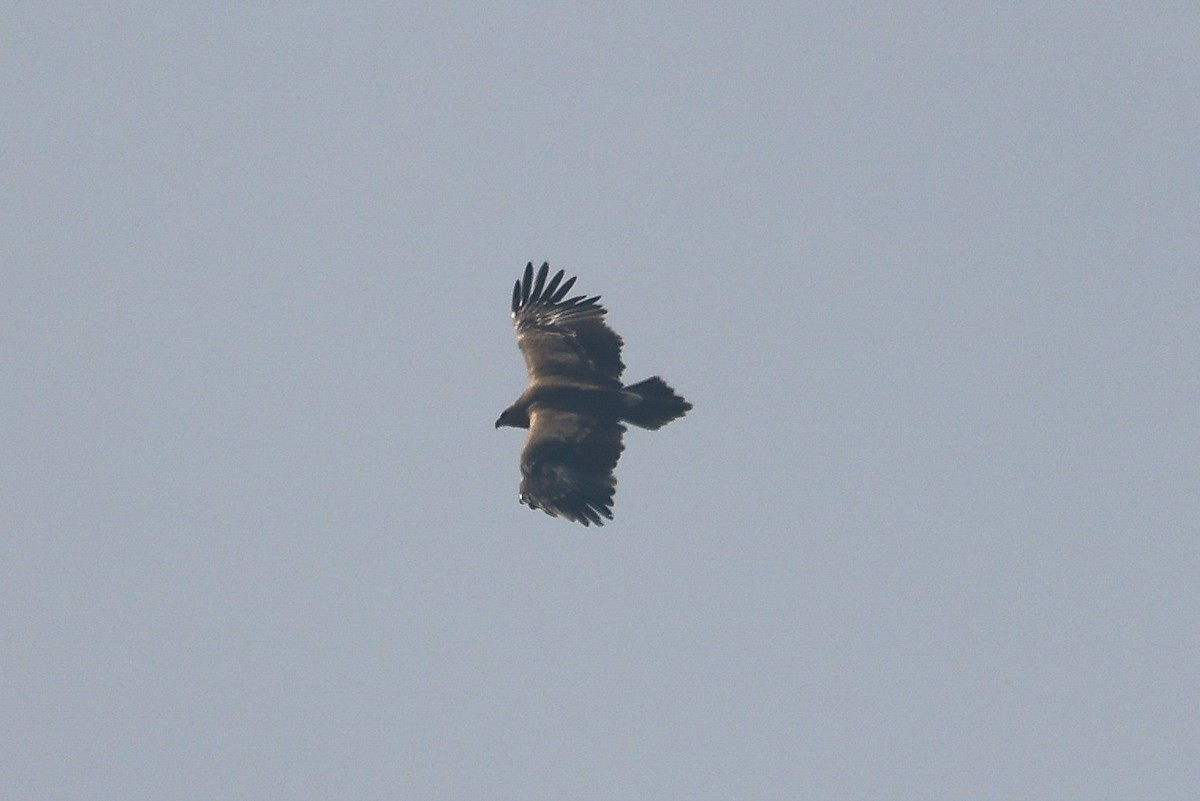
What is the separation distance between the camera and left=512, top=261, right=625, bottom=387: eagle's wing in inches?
1191

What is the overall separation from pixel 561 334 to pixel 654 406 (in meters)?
2.85

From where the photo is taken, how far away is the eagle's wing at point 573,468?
1125 inches

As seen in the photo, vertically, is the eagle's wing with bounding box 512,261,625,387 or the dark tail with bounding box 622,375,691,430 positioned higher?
the eagle's wing with bounding box 512,261,625,387

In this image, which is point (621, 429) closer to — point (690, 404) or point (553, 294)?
point (690, 404)

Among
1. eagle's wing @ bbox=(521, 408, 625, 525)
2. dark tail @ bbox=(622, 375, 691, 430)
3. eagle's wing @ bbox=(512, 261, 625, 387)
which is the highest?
eagle's wing @ bbox=(512, 261, 625, 387)

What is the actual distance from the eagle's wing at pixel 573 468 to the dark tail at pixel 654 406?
1.18 feet

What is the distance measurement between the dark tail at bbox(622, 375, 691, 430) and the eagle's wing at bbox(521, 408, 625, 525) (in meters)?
0.36

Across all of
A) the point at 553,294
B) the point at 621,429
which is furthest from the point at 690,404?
the point at 553,294

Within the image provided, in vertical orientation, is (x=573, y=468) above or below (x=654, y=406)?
below

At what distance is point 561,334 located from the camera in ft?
102

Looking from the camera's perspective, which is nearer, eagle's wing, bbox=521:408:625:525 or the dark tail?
eagle's wing, bbox=521:408:625:525

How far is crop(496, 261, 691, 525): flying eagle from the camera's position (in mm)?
28719

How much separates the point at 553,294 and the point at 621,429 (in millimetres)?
3811

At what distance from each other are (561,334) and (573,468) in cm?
324
